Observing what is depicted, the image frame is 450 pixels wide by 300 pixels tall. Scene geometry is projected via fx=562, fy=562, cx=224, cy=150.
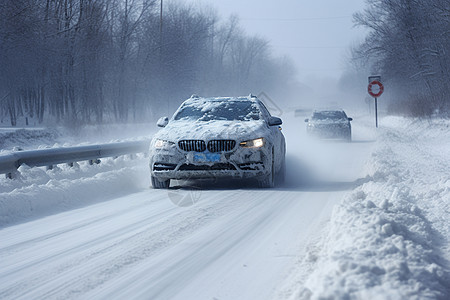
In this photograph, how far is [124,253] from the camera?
5.13 m

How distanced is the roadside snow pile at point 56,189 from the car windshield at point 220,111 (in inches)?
64.4

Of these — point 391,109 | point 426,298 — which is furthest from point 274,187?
point 391,109

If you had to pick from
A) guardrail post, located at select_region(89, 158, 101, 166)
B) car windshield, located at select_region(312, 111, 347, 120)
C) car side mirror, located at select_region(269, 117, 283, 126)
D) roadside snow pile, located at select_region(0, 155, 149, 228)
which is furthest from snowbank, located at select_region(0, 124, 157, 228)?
car windshield, located at select_region(312, 111, 347, 120)

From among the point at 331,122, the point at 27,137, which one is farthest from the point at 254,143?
the point at 27,137

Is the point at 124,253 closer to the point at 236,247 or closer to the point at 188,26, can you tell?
the point at 236,247

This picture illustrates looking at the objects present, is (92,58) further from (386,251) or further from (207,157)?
(386,251)

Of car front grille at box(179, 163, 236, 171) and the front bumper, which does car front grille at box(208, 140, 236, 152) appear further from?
car front grille at box(179, 163, 236, 171)

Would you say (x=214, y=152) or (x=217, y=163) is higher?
(x=214, y=152)

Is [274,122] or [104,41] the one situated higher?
[104,41]

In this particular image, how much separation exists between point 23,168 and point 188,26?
6513cm

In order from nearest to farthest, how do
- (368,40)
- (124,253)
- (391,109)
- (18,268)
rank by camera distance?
(18,268) < (124,253) < (368,40) < (391,109)

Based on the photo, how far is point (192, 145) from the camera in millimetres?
9469

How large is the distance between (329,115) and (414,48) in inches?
735

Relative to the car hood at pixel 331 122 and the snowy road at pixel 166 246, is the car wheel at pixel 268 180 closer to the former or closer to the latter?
the snowy road at pixel 166 246
